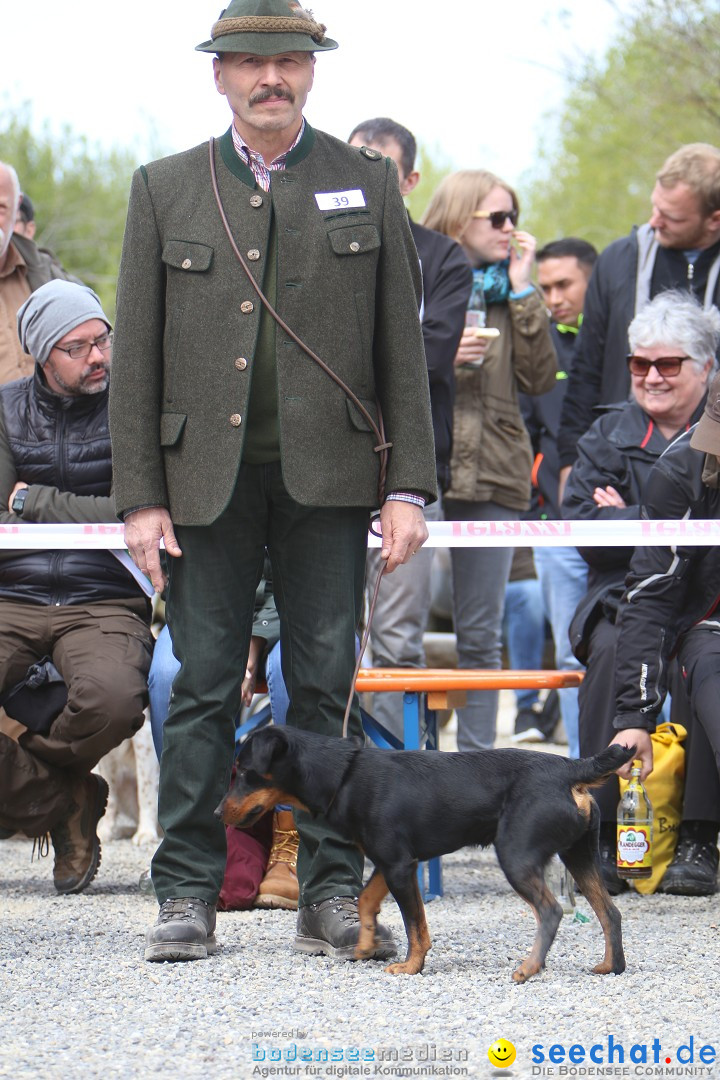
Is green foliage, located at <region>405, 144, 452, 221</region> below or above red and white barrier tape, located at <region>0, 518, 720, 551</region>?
above

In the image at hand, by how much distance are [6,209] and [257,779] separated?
138 inches

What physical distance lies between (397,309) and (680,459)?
4.93 ft

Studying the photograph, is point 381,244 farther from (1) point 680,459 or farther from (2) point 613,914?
(2) point 613,914

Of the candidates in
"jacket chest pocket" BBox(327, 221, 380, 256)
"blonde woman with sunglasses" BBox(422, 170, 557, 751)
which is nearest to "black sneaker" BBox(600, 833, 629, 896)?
"blonde woman with sunglasses" BBox(422, 170, 557, 751)

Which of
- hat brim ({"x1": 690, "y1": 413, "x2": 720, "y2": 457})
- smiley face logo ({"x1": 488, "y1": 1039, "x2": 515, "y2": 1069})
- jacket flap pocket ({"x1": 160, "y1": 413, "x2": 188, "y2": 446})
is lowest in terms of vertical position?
smiley face logo ({"x1": 488, "y1": 1039, "x2": 515, "y2": 1069})

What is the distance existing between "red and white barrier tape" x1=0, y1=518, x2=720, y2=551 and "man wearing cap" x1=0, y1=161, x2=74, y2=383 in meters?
1.14

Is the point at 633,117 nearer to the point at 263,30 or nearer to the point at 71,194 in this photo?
the point at 263,30

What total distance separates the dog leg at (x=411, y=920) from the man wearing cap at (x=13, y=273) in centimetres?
311

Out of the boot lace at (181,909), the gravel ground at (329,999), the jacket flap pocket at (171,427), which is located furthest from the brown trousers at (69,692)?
the jacket flap pocket at (171,427)

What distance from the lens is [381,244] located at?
3906mm

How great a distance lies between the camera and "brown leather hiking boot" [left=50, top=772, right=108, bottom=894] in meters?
5.14

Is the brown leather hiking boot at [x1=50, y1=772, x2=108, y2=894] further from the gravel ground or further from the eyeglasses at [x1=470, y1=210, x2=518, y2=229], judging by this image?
the eyeglasses at [x1=470, y1=210, x2=518, y2=229]

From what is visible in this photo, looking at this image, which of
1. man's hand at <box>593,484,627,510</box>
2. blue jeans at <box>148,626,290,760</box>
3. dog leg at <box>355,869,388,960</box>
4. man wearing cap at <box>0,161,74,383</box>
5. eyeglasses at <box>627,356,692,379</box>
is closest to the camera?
dog leg at <box>355,869,388,960</box>

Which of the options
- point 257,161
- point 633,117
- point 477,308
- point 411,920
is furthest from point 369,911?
point 633,117
